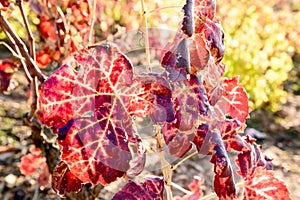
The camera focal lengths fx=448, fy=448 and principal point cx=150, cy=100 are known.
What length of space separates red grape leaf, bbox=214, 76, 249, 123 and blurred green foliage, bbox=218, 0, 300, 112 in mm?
2239

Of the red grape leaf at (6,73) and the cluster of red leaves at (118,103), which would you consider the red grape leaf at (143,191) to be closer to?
the cluster of red leaves at (118,103)

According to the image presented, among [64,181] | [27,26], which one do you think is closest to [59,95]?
[64,181]

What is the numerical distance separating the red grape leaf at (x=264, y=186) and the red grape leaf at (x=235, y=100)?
147 millimetres

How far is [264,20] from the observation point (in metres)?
4.36

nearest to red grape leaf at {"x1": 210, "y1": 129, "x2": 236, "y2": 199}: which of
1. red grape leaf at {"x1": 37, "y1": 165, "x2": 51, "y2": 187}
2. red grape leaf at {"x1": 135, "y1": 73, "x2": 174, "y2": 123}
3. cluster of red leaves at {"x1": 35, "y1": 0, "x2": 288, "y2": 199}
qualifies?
cluster of red leaves at {"x1": 35, "y1": 0, "x2": 288, "y2": 199}

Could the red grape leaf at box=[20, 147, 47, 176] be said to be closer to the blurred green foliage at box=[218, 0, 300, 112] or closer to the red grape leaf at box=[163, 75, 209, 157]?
the red grape leaf at box=[163, 75, 209, 157]

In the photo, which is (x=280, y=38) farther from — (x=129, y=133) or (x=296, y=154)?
(x=129, y=133)

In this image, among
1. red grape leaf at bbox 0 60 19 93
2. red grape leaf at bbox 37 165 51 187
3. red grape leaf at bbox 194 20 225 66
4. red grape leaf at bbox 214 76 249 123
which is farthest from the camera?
red grape leaf at bbox 37 165 51 187

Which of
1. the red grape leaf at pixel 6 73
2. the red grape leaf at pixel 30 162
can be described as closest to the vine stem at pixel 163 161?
the red grape leaf at pixel 6 73

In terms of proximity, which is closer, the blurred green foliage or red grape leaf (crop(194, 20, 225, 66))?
red grape leaf (crop(194, 20, 225, 66))

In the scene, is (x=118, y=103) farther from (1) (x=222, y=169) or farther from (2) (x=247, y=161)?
(2) (x=247, y=161)

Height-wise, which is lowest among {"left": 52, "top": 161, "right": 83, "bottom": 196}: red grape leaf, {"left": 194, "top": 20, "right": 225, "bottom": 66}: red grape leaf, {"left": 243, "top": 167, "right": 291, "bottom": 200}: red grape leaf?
{"left": 243, "top": 167, "right": 291, "bottom": 200}: red grape leaf

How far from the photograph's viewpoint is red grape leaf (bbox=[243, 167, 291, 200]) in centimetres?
111

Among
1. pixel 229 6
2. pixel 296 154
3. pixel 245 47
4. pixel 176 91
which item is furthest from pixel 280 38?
pixel 176 91
